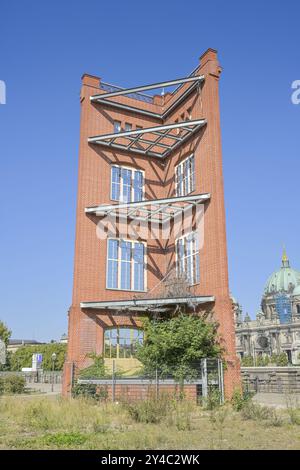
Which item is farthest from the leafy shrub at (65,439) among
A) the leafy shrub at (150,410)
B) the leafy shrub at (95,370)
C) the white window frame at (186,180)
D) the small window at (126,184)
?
the small window at (126,184)

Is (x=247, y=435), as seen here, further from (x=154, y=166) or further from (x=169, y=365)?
(x=154, y=166)

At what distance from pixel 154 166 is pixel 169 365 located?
13638 millimetres

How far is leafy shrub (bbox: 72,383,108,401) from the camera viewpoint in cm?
1931

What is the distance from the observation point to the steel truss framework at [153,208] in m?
22.8

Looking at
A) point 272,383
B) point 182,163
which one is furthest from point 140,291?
point 272,383

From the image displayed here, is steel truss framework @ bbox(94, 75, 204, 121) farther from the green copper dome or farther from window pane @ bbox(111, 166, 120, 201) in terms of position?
the green copper dome

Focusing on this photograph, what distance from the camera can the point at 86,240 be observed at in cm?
2442

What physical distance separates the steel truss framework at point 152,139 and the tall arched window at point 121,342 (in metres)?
10.8

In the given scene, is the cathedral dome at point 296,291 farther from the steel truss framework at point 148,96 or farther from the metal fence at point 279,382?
the steel truss framework at point 148,96

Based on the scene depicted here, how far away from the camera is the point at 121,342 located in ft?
78.3

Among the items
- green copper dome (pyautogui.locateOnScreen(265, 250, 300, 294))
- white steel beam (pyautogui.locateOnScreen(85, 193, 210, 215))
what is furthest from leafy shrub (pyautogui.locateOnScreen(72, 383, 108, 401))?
green copper dome (pyautogui.locateOnScreen(265, 250, 300, 294))

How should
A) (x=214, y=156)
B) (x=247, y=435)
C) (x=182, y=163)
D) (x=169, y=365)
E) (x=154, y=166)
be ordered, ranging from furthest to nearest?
(x=154, y=166)
(x=182, y=163)
(x=214, y=156)
(x=169, y=365)
(x=247, y=435)

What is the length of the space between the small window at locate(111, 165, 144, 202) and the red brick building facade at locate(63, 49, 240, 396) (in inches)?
2.5

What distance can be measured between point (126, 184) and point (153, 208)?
2.96m
